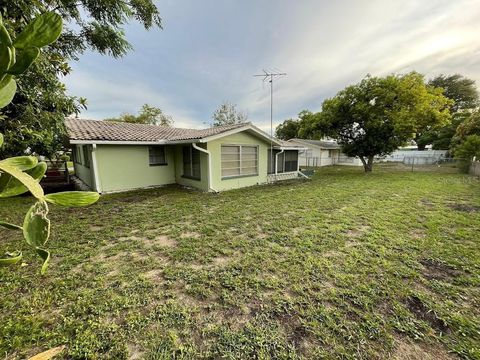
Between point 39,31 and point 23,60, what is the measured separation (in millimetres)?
146

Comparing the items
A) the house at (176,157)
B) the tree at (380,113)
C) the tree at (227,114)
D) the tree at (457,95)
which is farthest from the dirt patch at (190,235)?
the tree at (457,95)

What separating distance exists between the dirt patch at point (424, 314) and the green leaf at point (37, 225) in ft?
11.5

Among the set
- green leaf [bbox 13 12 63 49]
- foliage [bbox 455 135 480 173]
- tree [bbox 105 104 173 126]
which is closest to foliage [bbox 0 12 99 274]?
green leaf [bbox 13 12 63 49]

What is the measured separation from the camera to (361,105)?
1456 centimetres

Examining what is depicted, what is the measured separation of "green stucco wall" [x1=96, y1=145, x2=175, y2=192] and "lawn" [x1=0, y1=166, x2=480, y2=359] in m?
3.31

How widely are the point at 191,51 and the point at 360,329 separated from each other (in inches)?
498

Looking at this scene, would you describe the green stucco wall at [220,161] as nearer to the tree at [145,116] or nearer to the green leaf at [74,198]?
the green leaf at [74,198]

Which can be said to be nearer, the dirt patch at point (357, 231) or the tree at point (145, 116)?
the dirt patch at point (357, 231)

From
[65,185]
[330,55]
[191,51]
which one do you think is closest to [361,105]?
[330,55]

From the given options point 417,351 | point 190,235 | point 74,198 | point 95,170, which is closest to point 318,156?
point 95,170

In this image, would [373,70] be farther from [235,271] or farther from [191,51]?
[235,271]

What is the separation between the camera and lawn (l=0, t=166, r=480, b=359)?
201cm

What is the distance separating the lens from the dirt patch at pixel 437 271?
309 centimetres

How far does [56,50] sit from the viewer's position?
5.77 metres
